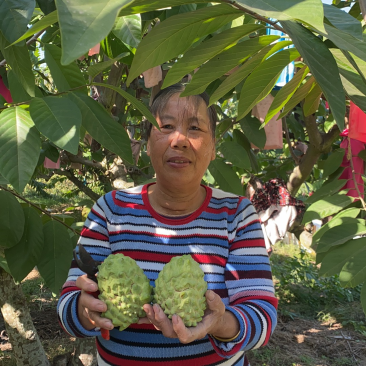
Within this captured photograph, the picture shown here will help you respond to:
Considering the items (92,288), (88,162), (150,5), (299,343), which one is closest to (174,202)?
(92,288)

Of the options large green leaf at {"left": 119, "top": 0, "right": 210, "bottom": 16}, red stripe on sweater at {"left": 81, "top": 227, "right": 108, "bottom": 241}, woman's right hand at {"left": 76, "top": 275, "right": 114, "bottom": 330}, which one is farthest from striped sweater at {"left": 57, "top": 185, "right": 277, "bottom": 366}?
large green leaf at {"left": 119, "top": 0, "right": 210, "bottom": 16}

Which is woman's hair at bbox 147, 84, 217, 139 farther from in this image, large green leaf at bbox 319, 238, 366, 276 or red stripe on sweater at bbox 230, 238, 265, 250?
large green leaf at bbox 319, 238, 366, 276

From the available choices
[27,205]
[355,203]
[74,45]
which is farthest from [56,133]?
[355,203]

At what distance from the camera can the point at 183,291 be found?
2.91 ft

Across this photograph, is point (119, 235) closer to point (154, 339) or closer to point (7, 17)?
point (154, 339)

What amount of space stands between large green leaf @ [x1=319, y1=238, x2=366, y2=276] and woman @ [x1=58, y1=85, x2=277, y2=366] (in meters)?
0.21

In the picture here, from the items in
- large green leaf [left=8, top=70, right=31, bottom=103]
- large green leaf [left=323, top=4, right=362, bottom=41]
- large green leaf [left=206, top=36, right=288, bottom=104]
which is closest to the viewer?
large green leaf [left=323, top=4, right=362, bottom=41]

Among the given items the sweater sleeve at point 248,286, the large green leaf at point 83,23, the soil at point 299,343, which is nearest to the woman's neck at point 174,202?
the sweater sleeve at point 248,286

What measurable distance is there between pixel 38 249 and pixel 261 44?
0.93 m

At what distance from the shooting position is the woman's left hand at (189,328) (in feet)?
2.64

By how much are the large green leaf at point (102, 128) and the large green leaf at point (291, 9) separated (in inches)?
20.3

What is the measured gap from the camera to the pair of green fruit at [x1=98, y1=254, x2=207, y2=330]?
35.0 inches

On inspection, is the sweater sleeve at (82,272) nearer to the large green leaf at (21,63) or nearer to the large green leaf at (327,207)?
the large green leaf at (21,63)

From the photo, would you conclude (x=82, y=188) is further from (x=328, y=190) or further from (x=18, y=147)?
(x=18, y=147)
